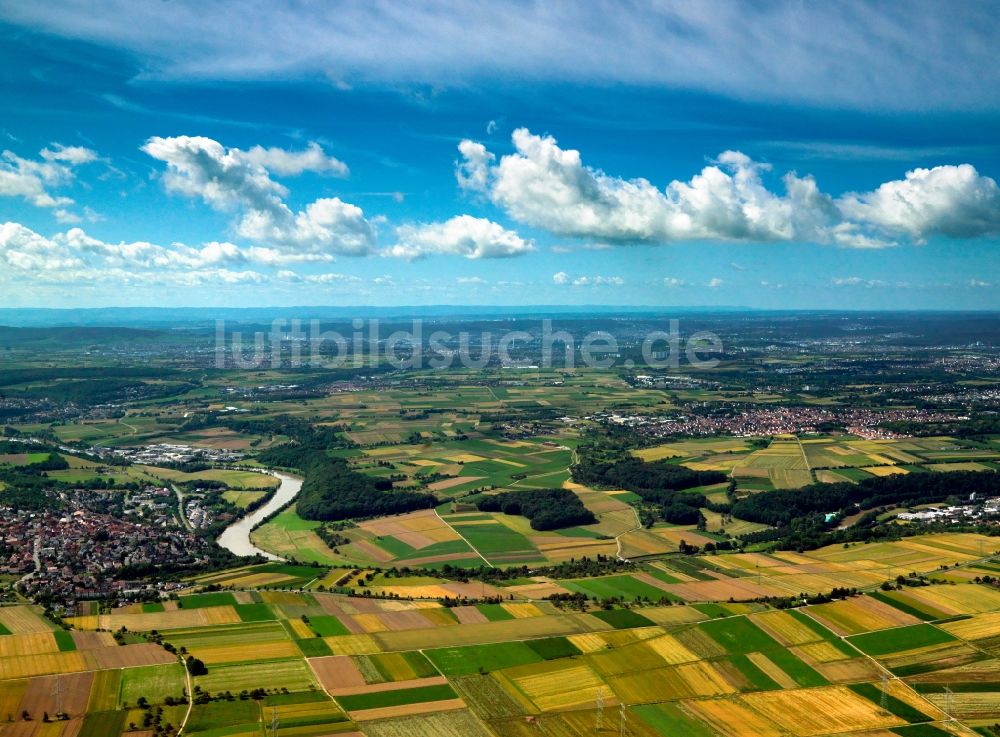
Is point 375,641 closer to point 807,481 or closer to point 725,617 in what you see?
point 725,617

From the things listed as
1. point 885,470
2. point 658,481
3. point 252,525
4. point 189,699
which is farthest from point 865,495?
point 189,699

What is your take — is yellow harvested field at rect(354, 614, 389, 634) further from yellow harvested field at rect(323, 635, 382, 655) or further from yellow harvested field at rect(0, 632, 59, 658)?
yellow harvested field at rect(0, 632, 59, 658)

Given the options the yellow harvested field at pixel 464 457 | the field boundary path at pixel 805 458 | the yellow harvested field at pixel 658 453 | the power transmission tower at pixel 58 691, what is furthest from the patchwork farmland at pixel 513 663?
the yellow harvested field at pixel 464 457

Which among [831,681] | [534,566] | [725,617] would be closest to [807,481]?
[534,566]

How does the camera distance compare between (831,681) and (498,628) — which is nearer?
(831,681)

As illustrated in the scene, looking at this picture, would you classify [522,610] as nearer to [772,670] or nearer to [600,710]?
[600,710]

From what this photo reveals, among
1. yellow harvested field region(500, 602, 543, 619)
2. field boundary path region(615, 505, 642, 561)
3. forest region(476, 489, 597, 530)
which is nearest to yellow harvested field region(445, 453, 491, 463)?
forest region(476, 489, 597, 530)
